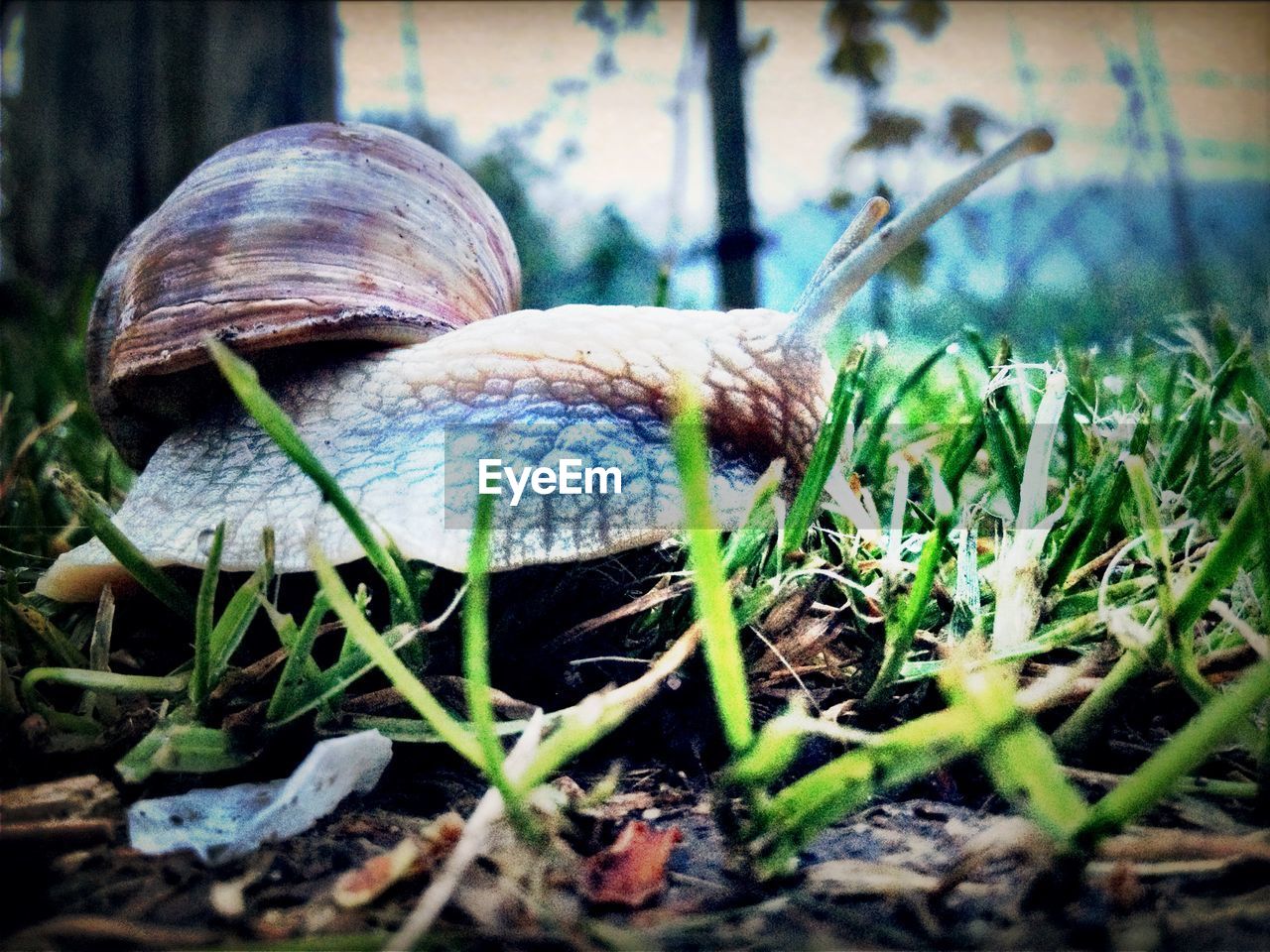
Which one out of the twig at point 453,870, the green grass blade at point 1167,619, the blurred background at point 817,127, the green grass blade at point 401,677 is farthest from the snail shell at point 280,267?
the green grass blade at point 1167,619

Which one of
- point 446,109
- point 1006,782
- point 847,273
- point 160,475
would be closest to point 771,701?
point 1006,782

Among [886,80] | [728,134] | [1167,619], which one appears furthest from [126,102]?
[1167,619]

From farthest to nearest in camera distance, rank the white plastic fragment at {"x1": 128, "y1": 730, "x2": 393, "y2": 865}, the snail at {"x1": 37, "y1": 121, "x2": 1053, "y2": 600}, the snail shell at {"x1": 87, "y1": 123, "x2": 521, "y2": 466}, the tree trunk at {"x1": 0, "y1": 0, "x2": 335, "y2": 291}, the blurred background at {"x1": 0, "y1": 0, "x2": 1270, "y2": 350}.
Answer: the tree trunk at {"x1": 0, "y1": 0, "x2": 335, "y2": 291}
the blurred background at {"x1": 0, "y1": 0, "x2": 1270, "y2": 350}
the snail shell at {"x1": 87, "y1": 123, "x2": 521, "y2": 466}
the snail at {"x1": 37, "y1": 121, "x2": 1053, "y2": 600}
the white plastic fragment at {"x1": 128, "y1": 730, "x2": 393, "y2": 865}

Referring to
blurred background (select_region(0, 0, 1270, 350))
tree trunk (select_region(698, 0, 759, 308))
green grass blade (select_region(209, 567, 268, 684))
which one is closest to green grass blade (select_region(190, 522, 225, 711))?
green grass blade (select_region(209, 567, 268, 684))

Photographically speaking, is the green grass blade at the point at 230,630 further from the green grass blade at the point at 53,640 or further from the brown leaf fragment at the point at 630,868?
the brown leaf fragment at the point at 630,868

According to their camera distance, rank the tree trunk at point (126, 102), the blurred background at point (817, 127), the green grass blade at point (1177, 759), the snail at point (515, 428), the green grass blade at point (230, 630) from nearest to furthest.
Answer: the green grass blade at point (1177, 759) → the green grass blade at point (230, 630) → the snail at point (515, 428) → the blurred background at point (817, 127) → the tree trunk at point (126, 102)

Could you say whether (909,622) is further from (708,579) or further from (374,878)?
(374,878)

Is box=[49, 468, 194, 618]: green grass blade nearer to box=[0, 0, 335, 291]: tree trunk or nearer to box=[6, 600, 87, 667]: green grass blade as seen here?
box=[6, 600, 87, 667]: green grass blade
